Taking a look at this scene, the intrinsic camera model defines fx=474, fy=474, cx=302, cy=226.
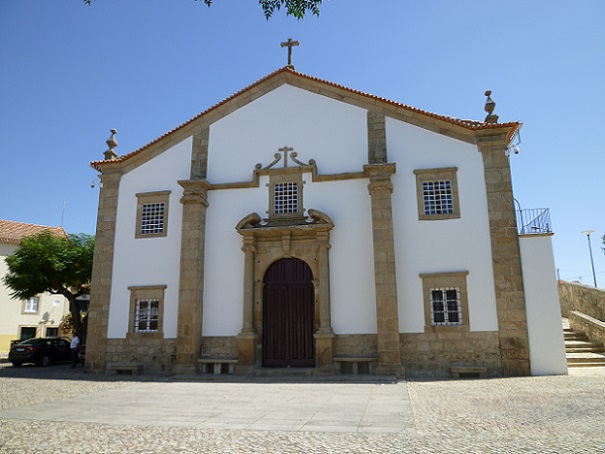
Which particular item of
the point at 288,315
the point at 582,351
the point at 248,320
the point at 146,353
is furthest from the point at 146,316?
the point at 582,351

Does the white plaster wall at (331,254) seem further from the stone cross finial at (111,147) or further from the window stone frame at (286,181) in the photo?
the stone cross finial at (111,147)

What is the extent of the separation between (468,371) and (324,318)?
386cm

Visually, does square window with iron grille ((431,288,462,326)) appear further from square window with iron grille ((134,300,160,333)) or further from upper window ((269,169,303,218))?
square window with iron grille ((134,300,160,333))

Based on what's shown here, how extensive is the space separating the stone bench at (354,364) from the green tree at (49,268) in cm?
1144

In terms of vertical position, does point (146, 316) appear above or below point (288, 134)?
below

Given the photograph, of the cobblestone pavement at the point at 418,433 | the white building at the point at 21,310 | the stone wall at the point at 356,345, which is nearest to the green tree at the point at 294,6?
the cobblestone pavement at the point at 418,433

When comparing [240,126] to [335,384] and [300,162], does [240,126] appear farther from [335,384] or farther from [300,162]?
[335,384]

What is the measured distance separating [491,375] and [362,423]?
6708mm

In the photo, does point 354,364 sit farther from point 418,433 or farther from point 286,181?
point 418,433

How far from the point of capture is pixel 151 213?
14.8 meters

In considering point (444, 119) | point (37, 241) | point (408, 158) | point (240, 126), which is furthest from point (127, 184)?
point (444, 119)

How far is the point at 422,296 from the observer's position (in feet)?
41.2

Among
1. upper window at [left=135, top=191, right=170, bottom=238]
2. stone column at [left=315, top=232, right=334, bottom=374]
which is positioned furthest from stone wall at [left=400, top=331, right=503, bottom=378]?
upper window at [left=135, top=191, right=170, bottom=238]

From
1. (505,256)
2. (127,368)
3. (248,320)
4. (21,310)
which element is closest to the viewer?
(505,256)
